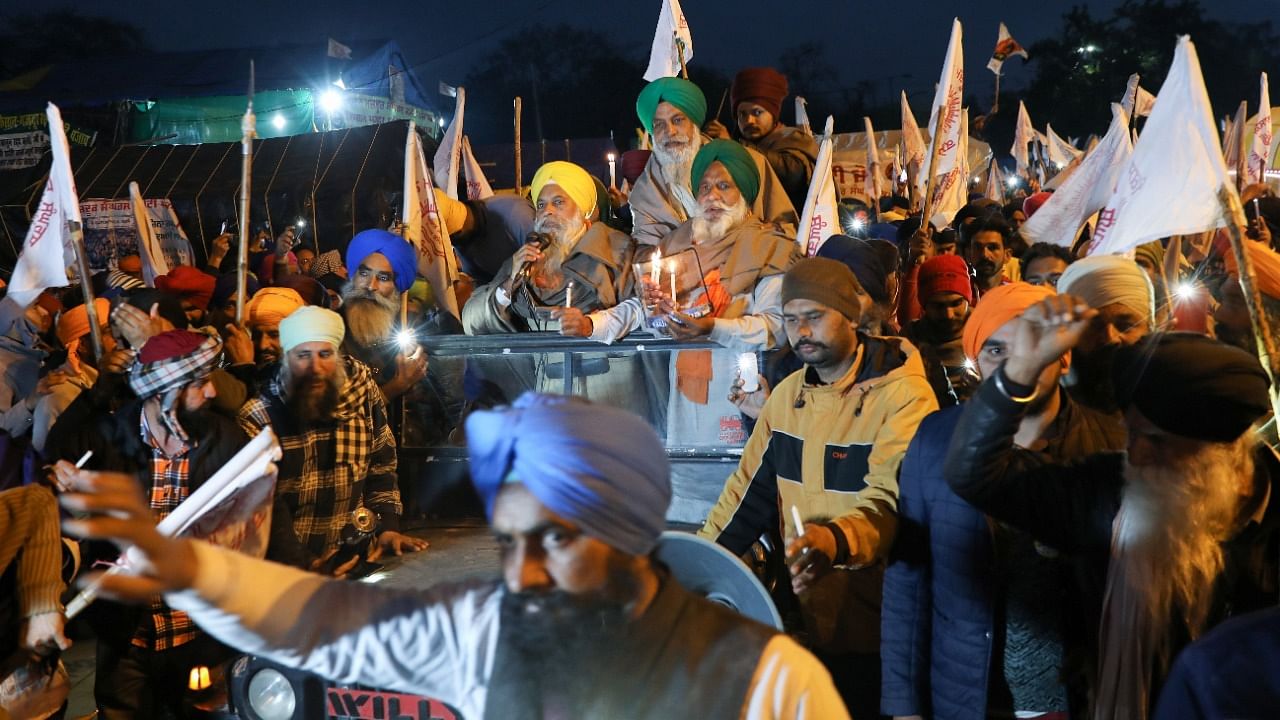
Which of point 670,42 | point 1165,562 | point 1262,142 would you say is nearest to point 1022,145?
point 1262,142

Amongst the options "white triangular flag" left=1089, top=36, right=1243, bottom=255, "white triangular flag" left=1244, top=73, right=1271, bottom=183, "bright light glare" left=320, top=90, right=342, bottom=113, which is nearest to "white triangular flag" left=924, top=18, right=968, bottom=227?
"white triangular flag" left=1089, top=36, right=1243, bottom=255

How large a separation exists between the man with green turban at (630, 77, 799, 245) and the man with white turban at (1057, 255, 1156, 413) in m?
2.53

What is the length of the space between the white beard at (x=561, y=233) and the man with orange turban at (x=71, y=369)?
2.38 metres

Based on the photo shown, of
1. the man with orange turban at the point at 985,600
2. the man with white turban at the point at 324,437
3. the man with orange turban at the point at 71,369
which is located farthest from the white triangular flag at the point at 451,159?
the man with orange turban at the point at 985,600

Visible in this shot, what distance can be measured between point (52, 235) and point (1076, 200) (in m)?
5.86

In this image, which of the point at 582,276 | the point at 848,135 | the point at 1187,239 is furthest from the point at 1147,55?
the point at 582,276

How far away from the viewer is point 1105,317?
133 inches

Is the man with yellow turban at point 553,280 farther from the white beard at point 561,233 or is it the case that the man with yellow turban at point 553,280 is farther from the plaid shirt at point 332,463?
the plaid shirt at point 332,463

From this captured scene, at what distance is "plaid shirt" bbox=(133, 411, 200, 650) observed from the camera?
4.08 metres

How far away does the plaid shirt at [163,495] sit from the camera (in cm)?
408

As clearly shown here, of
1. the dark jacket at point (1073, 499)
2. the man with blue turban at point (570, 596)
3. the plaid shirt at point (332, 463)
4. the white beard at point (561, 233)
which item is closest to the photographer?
the man with blue turban at point (570, 596)

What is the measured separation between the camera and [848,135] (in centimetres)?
2523

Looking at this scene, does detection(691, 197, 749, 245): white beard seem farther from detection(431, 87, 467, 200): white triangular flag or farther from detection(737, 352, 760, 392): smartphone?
detection(431, 87, 467, 200): white triangular flag

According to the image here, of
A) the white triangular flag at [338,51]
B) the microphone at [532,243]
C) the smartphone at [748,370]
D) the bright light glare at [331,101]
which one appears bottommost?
the smartphone at [748,370]
